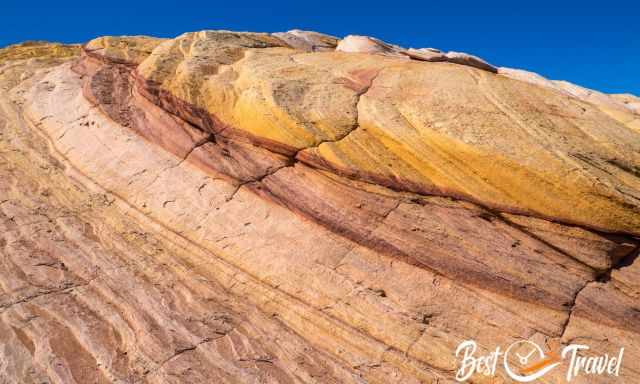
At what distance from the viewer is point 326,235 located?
36.4ft

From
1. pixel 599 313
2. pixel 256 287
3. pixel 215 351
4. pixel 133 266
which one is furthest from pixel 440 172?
pixel 133 266

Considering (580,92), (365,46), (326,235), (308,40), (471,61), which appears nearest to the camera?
(326,235)

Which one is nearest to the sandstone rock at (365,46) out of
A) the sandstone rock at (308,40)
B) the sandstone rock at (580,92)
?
the sandstone rock at (308,40)

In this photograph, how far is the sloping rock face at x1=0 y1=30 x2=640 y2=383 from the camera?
900 centimetres

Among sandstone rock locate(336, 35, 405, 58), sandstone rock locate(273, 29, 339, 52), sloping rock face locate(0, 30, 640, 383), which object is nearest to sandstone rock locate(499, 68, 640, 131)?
sloping rock face locate(0, 30, 640, 383)

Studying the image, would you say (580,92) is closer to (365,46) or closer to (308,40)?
(365,46)

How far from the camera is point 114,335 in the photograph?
8945 mm

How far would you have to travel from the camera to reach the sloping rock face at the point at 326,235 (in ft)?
29.5

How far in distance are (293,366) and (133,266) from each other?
17.0ft

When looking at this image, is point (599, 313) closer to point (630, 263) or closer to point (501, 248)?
point (630, 263)

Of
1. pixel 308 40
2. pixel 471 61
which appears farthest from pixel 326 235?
pixel 308 40

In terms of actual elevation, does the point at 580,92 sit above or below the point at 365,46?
above

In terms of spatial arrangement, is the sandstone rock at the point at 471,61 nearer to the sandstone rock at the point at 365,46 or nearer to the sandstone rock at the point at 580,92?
the sandstone rock at the point at 580,92

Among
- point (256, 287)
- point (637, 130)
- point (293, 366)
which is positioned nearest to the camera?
point (293, 366)
